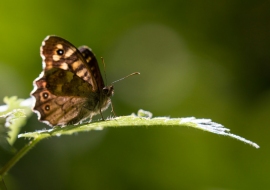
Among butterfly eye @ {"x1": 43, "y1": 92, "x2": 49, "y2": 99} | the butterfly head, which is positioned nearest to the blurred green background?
the butterfly head

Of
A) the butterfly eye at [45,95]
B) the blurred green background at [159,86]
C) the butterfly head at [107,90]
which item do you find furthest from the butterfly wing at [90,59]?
the blurred green background at [159,86]

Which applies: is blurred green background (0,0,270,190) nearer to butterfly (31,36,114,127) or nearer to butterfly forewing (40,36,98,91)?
butterfly (31,36,114,127)

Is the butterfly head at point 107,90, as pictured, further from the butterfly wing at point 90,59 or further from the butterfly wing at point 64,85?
the butterfly wing at point 90,59

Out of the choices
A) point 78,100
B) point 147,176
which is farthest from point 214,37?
point 78,100

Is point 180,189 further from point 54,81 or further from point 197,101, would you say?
point 54,81

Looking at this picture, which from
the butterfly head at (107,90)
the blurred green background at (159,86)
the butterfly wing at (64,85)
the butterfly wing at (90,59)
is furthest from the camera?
the blurred green background at (159,86)

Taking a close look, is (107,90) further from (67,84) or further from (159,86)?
(159,86)
